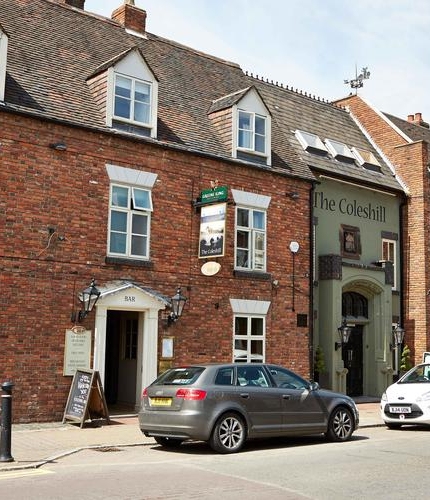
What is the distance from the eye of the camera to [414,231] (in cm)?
2308

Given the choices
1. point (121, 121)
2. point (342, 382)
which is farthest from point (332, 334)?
point (121, 121)

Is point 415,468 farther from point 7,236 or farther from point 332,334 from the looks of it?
point 332,334

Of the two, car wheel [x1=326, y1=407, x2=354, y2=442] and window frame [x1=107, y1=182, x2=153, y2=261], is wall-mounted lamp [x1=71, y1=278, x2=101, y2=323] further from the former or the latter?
car wheel [x1=326, y1=407, x2=354, y2=442]

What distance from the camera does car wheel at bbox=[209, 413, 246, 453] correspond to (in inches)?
416

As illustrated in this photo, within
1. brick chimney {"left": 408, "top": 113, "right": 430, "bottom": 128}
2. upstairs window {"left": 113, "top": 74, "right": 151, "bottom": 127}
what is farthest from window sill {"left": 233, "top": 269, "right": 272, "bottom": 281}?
brick chimney {"left": 408, "top": 113, "right": 430, "bottom": 128}

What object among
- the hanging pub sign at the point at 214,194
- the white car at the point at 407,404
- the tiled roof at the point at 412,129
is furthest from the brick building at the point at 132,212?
the tiled roof at the point at 412,129

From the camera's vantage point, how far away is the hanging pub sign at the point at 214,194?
1574cm

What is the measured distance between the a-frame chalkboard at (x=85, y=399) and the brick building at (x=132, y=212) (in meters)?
0.34

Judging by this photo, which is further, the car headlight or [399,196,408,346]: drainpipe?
[399,196,408,346]: drainpipe

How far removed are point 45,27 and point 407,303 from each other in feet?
46.9

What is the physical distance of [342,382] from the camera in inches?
777

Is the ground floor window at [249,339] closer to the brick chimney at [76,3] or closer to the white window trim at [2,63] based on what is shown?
the white window trim at [2,63]

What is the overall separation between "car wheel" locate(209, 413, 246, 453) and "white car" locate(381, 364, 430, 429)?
183 inches

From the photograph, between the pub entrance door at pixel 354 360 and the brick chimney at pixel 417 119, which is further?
the brick chimney at pixel 417 119
